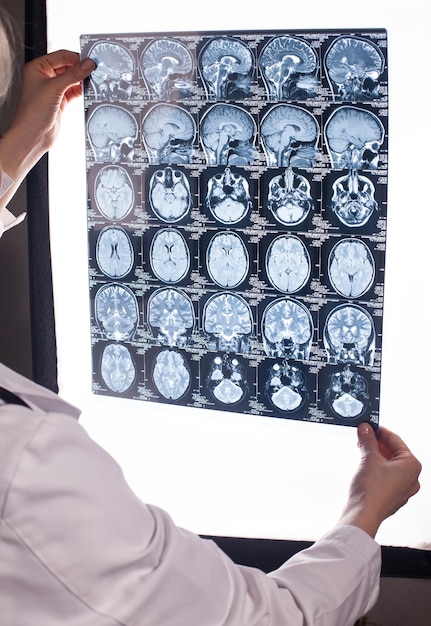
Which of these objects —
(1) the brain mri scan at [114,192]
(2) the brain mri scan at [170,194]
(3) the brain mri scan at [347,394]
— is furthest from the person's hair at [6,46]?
(3) the brain mri scan at [347,394]

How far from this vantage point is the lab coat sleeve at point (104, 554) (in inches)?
27.7

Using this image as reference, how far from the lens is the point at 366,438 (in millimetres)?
1173

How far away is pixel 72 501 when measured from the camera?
72 cm

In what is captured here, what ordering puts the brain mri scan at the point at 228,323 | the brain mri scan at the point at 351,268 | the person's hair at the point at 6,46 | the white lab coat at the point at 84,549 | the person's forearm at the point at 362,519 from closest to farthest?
the white lab coat at the point at 84,549
the person's forearm at the point at 362,519
the brain mri scan at the point at 351,268
the brain mri scan at the point at 228,323
the person's hair at the point at 6,46

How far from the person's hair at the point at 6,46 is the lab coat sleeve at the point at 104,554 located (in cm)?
89

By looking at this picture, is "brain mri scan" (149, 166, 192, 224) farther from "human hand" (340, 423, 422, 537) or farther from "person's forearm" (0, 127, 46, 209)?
"human hand" (340, 423, 422, 537)

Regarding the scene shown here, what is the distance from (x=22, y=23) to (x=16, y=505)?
103cm

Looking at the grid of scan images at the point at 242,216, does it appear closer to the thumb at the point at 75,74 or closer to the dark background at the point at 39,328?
Answer: the thumb at the point at 75,74

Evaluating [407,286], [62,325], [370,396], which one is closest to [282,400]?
[370,396]

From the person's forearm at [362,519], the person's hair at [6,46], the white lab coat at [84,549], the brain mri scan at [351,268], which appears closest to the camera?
the white lab coat at [84,549]

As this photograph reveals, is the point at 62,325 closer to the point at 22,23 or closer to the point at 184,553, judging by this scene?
the point at 22,23

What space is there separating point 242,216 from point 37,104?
449mm

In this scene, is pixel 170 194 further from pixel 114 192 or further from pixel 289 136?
pixel 289 136

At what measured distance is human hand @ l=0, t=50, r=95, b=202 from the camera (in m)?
1.31
